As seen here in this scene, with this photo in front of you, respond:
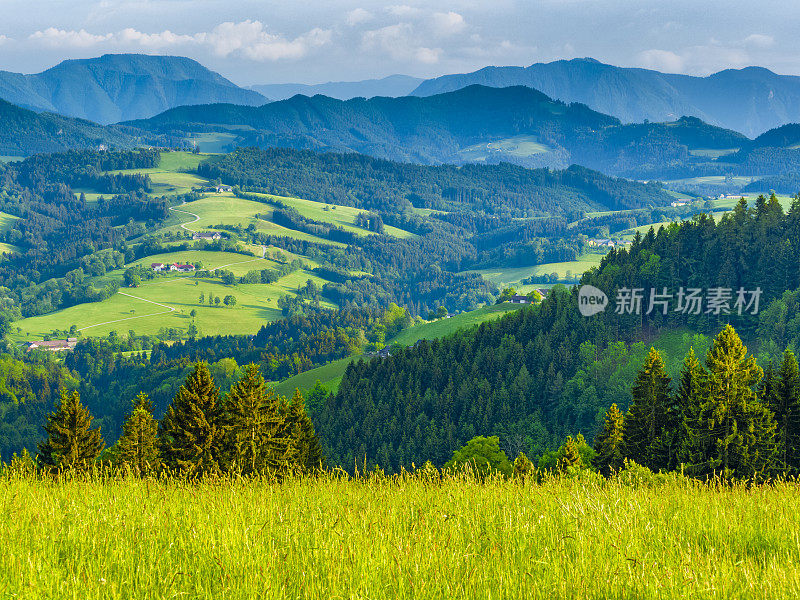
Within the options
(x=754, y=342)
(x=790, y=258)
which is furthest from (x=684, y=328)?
(x=790, y=258)

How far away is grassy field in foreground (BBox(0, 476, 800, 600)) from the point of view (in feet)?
23.2

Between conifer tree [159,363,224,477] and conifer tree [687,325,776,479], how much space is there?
3112cm

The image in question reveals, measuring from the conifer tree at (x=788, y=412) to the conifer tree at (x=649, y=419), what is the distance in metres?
7.20

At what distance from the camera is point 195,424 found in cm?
4062

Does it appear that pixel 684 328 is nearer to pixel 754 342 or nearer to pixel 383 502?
pixel 754 342

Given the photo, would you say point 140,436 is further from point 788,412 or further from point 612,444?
point 788,412

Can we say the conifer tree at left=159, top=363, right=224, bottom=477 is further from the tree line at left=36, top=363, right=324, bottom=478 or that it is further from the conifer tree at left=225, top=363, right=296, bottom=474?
the conifer tree at left=225, top=363, right=296, bottom=474

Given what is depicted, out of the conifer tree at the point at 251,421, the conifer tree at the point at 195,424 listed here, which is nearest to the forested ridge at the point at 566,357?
the conifer tree at the point at 251,421

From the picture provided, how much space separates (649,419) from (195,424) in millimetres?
35048

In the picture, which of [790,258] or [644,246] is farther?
[644,246]

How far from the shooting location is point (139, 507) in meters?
10.1

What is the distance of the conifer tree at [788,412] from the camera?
5103cm

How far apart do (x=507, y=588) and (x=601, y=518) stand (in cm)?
240

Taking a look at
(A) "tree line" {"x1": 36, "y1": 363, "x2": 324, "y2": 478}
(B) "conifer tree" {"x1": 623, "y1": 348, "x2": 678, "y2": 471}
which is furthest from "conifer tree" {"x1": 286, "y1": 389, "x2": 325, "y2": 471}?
(B) "conifer tree" {"x1": 623, "y1": 348, "x2": 678, "y2": 471}
